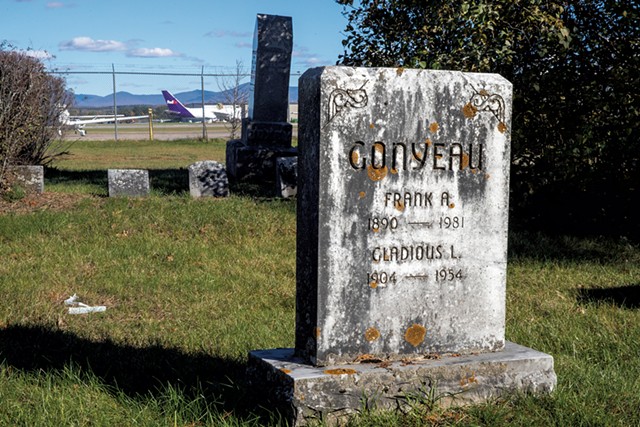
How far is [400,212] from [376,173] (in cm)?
24

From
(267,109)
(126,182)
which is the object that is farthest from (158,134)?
(126,182)

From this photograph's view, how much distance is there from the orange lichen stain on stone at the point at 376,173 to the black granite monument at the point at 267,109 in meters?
10.7

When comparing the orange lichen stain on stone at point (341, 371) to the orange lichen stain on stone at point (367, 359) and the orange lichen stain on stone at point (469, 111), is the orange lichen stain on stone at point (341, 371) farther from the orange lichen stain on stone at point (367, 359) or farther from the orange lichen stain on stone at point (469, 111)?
the orange lichen stain on stone at point (469, 111)

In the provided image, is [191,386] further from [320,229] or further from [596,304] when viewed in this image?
[596,304]

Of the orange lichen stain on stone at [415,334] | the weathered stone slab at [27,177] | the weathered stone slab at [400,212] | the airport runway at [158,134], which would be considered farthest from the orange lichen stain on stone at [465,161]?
the airport runway at [158,134]

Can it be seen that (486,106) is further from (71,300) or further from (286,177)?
(286,177)

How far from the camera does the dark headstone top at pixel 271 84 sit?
1494cm

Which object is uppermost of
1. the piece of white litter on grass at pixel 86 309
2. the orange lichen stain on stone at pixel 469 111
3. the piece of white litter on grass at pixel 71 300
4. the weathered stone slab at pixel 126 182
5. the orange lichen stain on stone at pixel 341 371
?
the orange lichen stain on stone at pixel 469 111

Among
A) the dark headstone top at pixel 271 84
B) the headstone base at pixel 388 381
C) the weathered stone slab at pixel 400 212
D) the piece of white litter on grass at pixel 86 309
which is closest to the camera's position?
the headstone base at pixel 388 381

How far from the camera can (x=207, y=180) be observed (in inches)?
483

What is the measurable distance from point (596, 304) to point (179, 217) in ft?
17.4

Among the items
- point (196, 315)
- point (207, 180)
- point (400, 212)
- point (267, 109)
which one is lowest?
point (196, 315)

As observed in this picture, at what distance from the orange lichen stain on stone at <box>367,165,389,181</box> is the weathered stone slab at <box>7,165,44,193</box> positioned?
8907 millimetres

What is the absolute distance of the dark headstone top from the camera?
14.9 m
